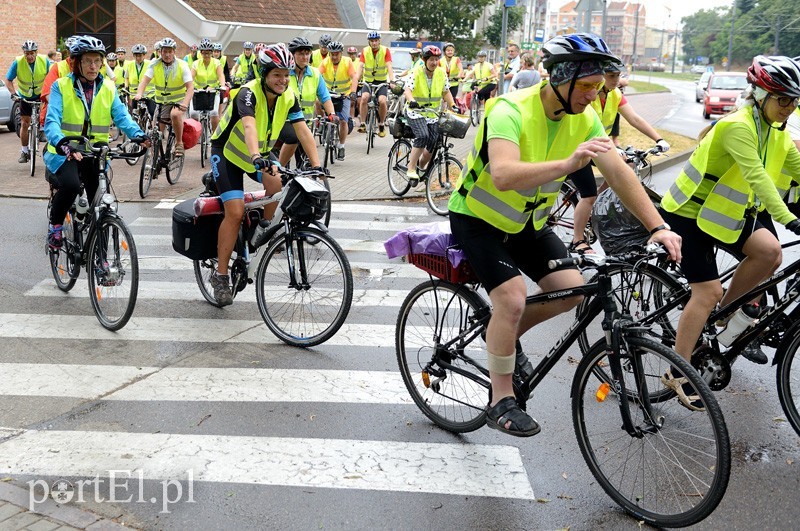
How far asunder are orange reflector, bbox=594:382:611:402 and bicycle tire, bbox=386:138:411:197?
348 inches

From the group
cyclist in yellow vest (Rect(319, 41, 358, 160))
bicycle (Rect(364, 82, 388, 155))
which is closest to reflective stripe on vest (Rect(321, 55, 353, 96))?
cyclist in yellow vest (Rect(319, 41, 358, 160))

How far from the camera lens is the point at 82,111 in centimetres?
735

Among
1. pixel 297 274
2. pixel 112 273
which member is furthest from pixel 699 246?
pixel 112 273

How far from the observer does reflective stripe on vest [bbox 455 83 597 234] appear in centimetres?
420

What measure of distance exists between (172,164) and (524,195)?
10.2 metres

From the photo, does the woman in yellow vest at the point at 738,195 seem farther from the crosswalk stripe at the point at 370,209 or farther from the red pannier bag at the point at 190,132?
the crosswalk stripe at the point at 370,209

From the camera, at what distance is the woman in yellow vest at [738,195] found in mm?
4836

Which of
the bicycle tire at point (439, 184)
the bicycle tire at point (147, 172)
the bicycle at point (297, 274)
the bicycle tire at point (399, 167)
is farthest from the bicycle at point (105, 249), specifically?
the bicycle tire at point (399, 167)

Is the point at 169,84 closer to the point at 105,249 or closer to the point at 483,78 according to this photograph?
the point at 105,249

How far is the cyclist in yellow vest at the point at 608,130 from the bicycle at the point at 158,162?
6082mm

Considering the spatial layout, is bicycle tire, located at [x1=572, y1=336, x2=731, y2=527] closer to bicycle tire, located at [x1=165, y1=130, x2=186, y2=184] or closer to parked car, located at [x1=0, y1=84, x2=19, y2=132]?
bicycle tire, located at [x1=165, y1=130, x2=186, y2=184]

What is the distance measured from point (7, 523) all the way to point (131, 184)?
33.9 ft

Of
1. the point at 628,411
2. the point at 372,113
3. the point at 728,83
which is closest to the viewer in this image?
the point at 628,411

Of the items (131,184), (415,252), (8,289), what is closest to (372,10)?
(131,184)
